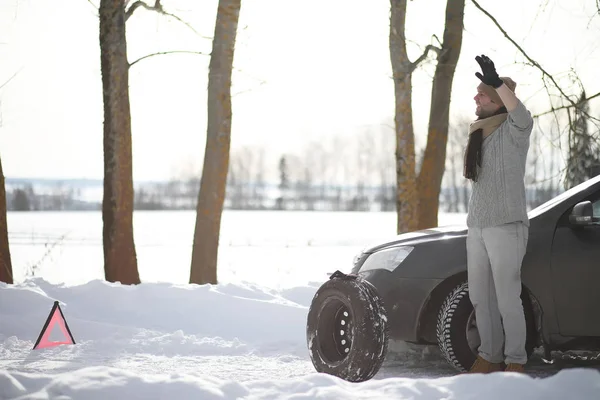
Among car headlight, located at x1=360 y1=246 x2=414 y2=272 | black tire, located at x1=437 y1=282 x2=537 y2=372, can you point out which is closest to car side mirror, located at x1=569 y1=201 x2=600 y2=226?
black tire, located at x1=437 y1=282 x2=537 y2=372

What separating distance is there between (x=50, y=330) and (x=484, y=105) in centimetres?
510

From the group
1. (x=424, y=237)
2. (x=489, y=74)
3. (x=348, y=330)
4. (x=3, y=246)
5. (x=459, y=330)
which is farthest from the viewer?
(x=3, y=246)

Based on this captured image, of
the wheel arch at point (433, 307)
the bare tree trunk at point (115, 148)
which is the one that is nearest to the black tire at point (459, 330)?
the wheel arch at point (433, 307)

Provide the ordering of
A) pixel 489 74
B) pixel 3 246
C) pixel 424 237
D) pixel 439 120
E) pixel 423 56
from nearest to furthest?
pixel 489 74 → pixel 424 237 → pixel 3 246 → pixel 423 56 → pixel 439 120

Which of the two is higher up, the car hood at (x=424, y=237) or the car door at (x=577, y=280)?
the car hood at (x=424, y=237)

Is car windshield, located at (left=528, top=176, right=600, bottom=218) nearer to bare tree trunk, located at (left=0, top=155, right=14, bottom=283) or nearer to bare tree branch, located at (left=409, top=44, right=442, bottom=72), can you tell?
bare tree branch, located at (left=409, top=44, right=442, bottom=72)

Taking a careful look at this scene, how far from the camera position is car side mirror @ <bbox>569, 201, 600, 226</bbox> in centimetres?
557

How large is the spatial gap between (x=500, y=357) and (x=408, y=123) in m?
8.17

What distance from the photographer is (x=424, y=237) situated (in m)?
6.50

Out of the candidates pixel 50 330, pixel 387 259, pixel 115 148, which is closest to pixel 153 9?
pixel 115 148

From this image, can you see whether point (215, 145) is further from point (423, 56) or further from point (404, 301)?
point (404, 301)

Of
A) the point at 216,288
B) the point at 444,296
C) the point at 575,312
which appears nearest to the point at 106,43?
the point at 216,288

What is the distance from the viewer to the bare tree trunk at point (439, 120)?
13664 mm

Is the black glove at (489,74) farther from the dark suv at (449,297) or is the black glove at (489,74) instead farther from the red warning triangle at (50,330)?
the red warning triangle at (50,330)
